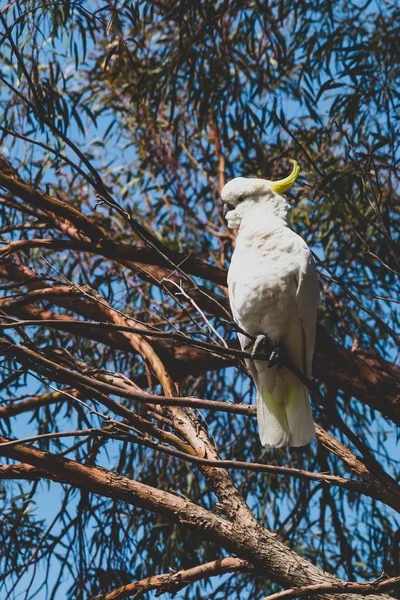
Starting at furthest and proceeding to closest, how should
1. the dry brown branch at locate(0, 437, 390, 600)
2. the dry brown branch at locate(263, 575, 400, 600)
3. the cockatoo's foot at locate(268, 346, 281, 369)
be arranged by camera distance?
the cockatoo's foot at locate(268, 346, 281, 369) → the dry brown branch at locate(0, 437, 390, 600) → the dry brown branch at locate(263, 575, 400, 600)

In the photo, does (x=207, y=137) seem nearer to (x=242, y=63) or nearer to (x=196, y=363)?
(x=242, y=63)

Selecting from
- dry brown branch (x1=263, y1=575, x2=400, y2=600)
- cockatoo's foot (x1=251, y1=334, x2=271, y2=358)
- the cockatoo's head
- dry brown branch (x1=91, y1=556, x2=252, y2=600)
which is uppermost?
the cockatoo's head

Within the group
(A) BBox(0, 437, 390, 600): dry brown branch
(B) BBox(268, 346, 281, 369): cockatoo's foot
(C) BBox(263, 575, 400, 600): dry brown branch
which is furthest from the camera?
(B) BBox(268, 346, 281, 369): cockatoo's foot

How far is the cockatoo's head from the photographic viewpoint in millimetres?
2277

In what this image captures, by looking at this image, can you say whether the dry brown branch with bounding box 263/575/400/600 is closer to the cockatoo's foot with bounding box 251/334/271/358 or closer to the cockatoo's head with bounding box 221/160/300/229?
the cockatoo's foot with bounding box 251/334/271/358

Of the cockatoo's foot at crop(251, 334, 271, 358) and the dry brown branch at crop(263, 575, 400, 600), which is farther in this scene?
the cockatoo's foot at crop(251, 334, 271, 358)

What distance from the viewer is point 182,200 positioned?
440 centimetres

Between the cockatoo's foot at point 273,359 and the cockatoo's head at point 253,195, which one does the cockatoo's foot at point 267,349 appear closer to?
the cockatoo's foot at point 273,359

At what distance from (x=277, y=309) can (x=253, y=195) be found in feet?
1.27

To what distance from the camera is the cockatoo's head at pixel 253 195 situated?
2.28m

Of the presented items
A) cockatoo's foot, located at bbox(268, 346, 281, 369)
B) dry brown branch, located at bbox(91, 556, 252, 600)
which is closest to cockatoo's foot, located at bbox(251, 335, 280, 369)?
cockatoo's foot, located at bbox(268, 346, 281, 369)

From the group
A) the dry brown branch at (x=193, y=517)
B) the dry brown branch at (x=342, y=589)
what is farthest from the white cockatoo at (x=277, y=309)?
the dry brown branch at (x=342, y=589)

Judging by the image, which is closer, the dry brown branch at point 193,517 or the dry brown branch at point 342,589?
the dry brown branch at point 342,589

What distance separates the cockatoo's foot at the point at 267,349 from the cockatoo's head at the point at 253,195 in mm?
376
